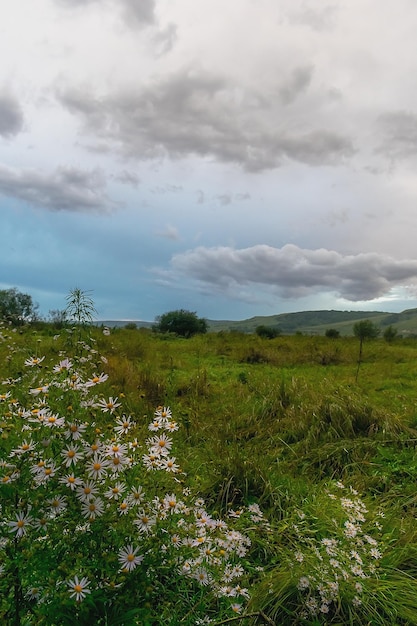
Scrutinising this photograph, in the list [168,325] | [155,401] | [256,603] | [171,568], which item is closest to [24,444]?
[171,568]

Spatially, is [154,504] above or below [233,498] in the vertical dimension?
above

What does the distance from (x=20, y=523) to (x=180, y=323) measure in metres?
26.0

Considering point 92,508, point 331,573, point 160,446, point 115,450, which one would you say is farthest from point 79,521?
point 331,573

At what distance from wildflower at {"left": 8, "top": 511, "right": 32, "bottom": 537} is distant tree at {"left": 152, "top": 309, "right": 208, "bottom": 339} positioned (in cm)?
Answer: 2390

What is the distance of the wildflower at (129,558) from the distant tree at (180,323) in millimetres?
23918

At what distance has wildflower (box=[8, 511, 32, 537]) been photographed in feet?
7.30

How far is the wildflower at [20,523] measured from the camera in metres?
2.23

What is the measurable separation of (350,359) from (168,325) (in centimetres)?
1555

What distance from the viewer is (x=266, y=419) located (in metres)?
7.06

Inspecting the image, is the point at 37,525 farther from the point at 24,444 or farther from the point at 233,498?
the point at 233,498

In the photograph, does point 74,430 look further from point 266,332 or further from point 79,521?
point 266,332

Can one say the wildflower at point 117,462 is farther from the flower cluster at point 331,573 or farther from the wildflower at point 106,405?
the flower cluster at point 331,573

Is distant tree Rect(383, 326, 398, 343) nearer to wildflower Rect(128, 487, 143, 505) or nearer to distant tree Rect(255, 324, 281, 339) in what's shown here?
distant tree Rect(255, 324, 281, 339)

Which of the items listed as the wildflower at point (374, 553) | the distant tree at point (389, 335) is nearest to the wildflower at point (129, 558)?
the wildflower at point (374, 553)
